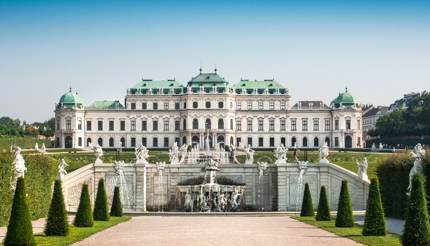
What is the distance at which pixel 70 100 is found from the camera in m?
88.9

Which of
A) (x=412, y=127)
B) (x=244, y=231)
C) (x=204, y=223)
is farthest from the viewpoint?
(x=412, y=127)

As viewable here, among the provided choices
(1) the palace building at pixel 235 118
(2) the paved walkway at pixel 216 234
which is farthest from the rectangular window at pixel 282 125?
(2) the paved walkway at pixel 216 234

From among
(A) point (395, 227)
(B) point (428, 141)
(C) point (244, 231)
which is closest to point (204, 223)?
(C) point (244, 231)

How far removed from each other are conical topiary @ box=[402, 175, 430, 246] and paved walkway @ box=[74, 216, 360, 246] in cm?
211

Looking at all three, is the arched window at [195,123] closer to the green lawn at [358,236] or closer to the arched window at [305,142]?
the arched window at [305,142]

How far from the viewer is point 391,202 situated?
88.1 feet

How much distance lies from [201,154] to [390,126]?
42758mm

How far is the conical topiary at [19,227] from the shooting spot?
50.0ft

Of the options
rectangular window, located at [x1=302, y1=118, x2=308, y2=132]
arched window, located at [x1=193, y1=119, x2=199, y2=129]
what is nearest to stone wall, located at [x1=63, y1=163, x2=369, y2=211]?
arched window, located at [x1=193, y1=119, x2=199, y2=129]

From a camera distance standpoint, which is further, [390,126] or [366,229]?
[390,126]

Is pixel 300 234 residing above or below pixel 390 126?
below

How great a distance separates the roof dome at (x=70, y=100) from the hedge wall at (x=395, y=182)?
64355 mm

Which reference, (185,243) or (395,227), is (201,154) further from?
(185,243)

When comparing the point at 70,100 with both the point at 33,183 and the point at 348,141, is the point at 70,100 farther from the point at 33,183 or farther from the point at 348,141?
the point at 33,183
